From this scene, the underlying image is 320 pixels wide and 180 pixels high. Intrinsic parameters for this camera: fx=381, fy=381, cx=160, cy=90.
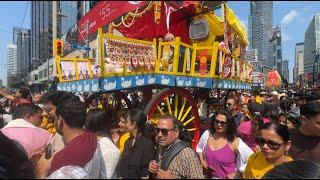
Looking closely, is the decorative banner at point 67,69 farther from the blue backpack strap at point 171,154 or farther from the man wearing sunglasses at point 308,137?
the man wearing sunglasses at point 308,137

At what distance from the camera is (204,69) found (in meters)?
6.77

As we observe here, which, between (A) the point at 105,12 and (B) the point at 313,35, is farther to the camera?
(B) the point at 313,35

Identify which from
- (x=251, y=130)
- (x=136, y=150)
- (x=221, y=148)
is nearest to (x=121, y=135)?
(x=136, y=150)

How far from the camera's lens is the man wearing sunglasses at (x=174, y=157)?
2.85 meters

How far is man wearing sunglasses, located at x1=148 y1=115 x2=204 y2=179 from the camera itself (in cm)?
285

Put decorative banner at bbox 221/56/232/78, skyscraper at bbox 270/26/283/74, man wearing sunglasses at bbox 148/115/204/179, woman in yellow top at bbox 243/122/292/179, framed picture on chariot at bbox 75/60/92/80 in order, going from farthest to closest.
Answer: skyscraper at bbox 270/26/283/74 < decorative banner at bbox 221/56/232/78 < framed picture on chariot at bbox 75/60/92/80 < man wearing sunglasses at bbox 148/115/204/179 < woman in yellow top at bbox 243/122/292/179

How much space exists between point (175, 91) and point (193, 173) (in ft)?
11.2

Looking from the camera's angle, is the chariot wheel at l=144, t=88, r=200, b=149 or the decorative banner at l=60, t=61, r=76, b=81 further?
the decorative banner at l=60, t=61, r=76, b=81

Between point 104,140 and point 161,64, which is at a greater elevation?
point 161,64

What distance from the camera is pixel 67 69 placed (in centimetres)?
702

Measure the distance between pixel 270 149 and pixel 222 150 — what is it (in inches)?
50.6

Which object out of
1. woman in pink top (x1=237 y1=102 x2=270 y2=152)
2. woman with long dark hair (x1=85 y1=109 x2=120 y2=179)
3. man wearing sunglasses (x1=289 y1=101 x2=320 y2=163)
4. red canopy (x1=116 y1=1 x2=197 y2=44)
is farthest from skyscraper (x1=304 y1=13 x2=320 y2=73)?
woman with long dark hair (x1=85 y1=109 x2=120 y2=179)

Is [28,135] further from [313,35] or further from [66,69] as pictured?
[313,35]

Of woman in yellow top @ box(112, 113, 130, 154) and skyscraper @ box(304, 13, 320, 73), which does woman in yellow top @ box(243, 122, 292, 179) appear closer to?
woman in yellow top @ box(112, 113, 130, 154)
